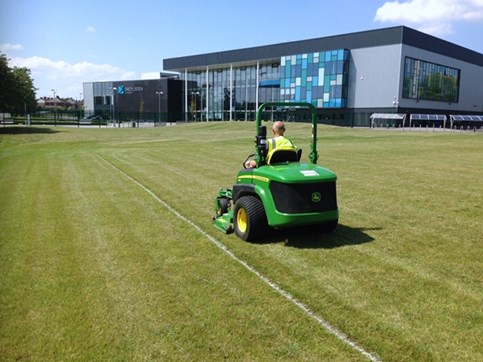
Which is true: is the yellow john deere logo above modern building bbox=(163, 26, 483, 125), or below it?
below

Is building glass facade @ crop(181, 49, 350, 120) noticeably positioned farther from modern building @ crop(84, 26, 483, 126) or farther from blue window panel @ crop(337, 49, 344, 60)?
modern building @ crop(84, 26, 483, 126)

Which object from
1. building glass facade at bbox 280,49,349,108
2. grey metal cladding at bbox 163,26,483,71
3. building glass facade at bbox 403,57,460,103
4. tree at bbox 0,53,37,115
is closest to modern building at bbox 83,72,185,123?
grey metal cladding at bbox 163,26,483,71

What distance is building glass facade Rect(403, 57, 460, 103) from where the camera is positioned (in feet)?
237

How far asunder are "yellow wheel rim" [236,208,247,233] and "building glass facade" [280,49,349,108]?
7086cm

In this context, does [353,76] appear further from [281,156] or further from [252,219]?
[252,219]

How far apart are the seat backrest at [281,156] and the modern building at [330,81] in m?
68.6

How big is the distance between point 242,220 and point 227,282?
1.87 metres

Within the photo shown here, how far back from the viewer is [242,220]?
7078 millimetres

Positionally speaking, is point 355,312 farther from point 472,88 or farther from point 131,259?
point 472,88

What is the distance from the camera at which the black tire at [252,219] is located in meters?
6.67

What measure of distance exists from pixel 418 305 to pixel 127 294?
3176mm

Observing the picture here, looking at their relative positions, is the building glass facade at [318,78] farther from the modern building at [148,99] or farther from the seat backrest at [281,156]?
the seat backrest at [281,156]

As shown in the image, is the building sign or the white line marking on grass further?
the building sign

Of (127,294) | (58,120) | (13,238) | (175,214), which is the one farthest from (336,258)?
(58,120)
